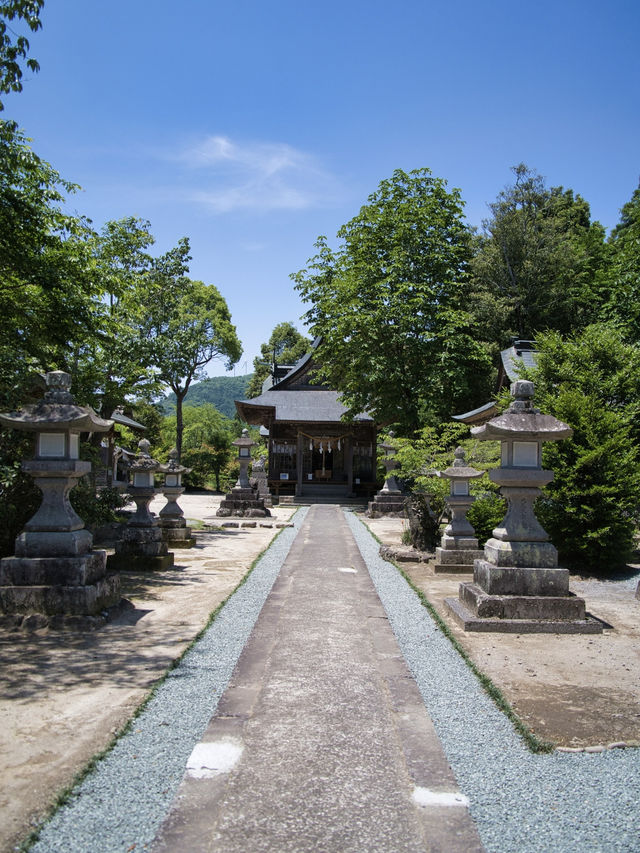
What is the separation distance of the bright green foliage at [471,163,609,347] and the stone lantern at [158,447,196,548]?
21.1 metres

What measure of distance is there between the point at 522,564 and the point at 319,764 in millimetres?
4106

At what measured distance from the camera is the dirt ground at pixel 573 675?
4.09 metres

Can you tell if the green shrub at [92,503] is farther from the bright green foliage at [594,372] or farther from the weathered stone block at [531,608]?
the bright green foliage at [594,372]

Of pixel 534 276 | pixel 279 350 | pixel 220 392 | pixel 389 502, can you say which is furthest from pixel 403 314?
pixel 220 392

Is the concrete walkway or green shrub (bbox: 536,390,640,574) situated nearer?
the concrete walkway

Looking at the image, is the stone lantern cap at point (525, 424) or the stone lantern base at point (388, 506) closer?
Answer: the stone lantern cap at point (525, 424)

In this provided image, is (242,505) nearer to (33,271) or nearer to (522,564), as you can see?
(33,271)

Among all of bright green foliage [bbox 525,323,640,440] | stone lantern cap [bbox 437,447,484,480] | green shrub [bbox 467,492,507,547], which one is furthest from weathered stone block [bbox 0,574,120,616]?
bright green foliage [bbox 525,323,640,440]

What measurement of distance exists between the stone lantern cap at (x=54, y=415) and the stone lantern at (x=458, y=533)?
245 inches

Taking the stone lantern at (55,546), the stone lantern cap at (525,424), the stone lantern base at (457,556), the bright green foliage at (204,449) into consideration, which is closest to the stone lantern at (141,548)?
the stone lantern at (55,546)

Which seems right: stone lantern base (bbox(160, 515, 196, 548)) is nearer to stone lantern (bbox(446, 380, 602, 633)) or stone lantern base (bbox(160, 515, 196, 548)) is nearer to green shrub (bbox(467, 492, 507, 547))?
green shrub (bbox(467, 492, 507, 547))

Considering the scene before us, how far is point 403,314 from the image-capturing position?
24.7m

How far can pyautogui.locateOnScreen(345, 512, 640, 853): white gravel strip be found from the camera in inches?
114

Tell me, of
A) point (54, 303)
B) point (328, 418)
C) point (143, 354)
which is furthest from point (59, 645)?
point (328, 418)
